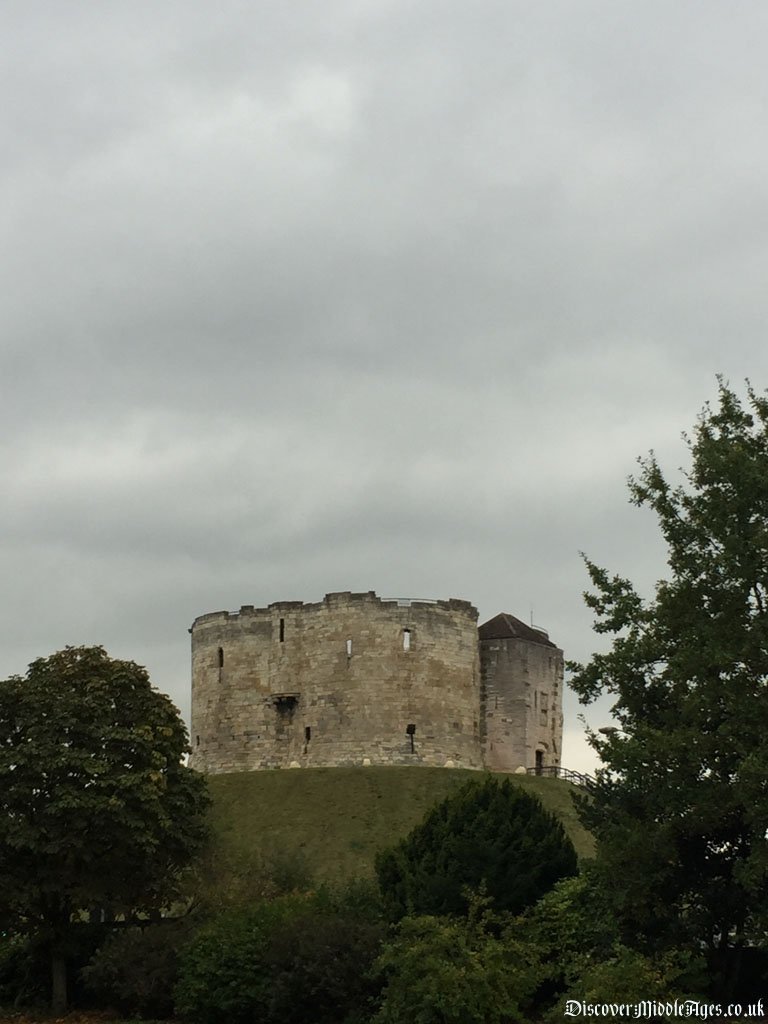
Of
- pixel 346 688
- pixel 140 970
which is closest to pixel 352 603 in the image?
pixel 346 688

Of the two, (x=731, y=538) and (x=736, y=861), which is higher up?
(x=731, y=538)

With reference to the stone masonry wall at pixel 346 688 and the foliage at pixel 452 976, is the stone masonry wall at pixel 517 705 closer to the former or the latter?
the stone masonry wall at pixel 346 688

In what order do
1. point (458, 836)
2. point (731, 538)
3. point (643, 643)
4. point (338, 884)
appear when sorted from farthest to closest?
point (338, 884) → point (458, 836) → point (643, 643) → point (731, 538)

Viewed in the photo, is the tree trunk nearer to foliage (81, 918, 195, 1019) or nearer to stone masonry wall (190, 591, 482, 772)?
foliage (81, 918, 195, 1019)

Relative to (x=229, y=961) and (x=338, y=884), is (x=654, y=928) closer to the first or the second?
(x=229, y=961)

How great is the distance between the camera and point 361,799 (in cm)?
6650

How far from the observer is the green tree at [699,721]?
1060 inches

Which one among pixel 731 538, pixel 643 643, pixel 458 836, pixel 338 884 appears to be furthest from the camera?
pixel 338 884

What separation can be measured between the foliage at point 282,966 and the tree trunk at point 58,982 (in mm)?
4423

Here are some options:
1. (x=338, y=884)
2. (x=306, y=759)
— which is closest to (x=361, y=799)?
(x=306, y=759)

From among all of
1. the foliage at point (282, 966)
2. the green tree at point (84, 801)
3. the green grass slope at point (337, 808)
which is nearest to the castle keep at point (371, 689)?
the green grass slope at point (337, 808)

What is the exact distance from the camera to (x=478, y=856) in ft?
102

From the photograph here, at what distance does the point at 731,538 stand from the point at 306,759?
48.8m

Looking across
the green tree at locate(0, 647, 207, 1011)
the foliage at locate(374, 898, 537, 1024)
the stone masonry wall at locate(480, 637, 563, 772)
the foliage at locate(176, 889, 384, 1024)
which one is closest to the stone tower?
the stone masonry wall at locate(480, 637, 563, 772)
